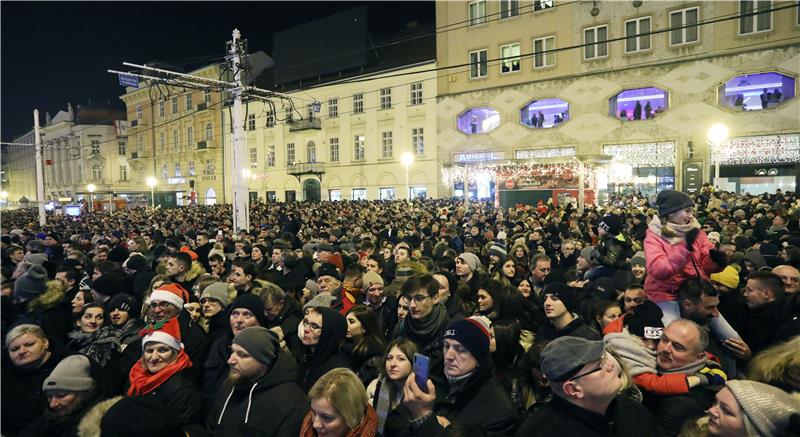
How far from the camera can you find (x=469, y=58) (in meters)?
34.4

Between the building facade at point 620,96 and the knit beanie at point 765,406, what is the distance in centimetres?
1965

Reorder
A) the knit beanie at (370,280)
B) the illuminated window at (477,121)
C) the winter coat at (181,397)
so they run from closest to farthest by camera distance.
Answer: the winter coat at (181,397)
the knit beanie at (370,280)
the illuminated window at (477,121)

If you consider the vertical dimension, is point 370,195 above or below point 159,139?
below

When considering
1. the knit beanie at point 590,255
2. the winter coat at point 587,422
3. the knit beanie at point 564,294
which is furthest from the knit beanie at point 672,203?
the knit beanie at point 590,255

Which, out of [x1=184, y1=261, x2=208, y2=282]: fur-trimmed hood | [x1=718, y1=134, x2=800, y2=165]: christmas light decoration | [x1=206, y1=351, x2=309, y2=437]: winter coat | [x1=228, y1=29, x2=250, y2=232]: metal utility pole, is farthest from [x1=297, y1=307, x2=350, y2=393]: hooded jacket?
[x1=718, y1=134, x2=800, y2=165]: christmas light decoration

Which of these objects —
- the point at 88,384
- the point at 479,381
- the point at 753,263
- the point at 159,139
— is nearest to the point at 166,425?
the point at 88,384

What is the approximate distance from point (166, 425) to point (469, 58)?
3507 centimetres

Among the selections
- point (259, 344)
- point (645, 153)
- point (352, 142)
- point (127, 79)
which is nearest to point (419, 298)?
point (259, 344)

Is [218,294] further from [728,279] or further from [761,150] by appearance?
[761,150]

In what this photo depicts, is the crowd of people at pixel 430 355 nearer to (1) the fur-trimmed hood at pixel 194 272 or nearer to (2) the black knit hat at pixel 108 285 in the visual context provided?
(2) the black knit hat at pixel 108 285

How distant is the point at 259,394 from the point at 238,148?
1318 centimetres

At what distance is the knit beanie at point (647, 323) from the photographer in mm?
3217

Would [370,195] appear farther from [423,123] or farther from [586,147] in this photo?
[586,147]

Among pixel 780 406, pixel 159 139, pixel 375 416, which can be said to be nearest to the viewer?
pixel 780 406
